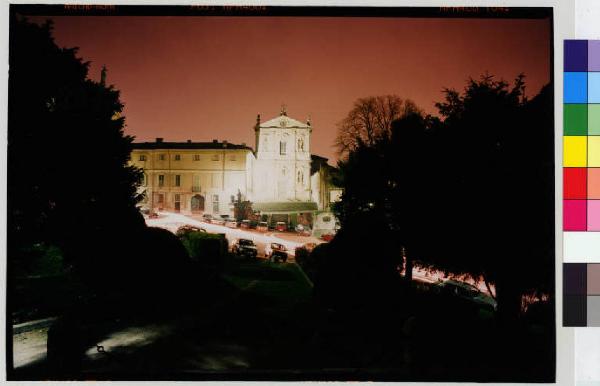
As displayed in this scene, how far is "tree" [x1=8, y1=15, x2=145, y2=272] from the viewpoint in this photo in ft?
16.8

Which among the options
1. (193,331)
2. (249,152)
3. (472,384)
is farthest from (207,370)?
(472,384)

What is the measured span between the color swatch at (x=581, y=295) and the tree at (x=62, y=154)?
221 inches

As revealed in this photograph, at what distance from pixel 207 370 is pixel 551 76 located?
19.2ft

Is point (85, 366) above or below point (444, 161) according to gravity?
below

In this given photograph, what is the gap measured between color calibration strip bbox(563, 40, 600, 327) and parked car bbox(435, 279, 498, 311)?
906 millimetres

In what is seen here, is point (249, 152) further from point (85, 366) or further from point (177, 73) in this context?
point (85, 366)

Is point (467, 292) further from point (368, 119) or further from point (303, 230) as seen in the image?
point (368, 119)

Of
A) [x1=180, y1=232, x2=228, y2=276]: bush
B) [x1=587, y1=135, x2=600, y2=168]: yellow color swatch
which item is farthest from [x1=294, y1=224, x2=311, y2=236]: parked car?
[x1=587, y1=135, x2=600, y2=168]: yellow color swatch

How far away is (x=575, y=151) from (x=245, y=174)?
4293 millimetres

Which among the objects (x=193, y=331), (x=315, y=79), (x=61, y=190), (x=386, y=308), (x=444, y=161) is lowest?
(x=193, y=331)

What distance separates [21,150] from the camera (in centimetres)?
512

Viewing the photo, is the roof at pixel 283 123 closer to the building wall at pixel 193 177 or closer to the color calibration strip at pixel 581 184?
the building wall at pixel 193 177

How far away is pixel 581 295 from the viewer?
4969mm

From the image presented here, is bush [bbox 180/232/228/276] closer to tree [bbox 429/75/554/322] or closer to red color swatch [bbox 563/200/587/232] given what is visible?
tree [bbox 429/75/554/322]
